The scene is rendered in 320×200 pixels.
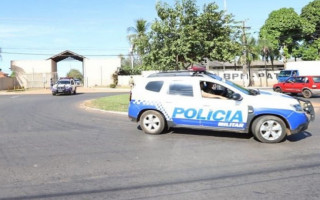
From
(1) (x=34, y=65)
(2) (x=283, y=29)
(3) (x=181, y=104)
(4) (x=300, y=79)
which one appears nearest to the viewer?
(3) (x=181, y=104)

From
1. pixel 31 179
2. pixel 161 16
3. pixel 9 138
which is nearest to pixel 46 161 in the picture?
pixel 31 179

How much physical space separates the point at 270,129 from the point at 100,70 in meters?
47.6

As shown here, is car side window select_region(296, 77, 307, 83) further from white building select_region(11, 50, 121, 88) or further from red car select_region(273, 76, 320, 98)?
white building select_region(11, 50, 121, 88)

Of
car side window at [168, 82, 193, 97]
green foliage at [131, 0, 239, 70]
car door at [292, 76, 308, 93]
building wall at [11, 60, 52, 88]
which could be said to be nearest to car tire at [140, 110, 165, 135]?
car side window at [168, 82, 193, 97]

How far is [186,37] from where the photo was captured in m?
18.2

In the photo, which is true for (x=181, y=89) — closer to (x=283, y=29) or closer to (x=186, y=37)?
(x=186, y=37)

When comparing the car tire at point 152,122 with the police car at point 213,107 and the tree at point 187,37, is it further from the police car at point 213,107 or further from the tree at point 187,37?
the tree at point 187,37

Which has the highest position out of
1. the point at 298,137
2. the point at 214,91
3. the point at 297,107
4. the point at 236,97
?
the point at 214,91

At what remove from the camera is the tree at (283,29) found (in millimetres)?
55812

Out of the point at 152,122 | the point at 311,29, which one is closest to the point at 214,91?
the point at 152,122

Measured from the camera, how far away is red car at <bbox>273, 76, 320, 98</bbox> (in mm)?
23072

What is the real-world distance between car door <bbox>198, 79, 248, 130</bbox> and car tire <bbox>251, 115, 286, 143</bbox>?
1.21 ft

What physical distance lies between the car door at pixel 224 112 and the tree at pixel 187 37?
9.46 m

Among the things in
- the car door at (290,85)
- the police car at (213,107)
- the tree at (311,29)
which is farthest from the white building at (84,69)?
the police car at (213,107)
